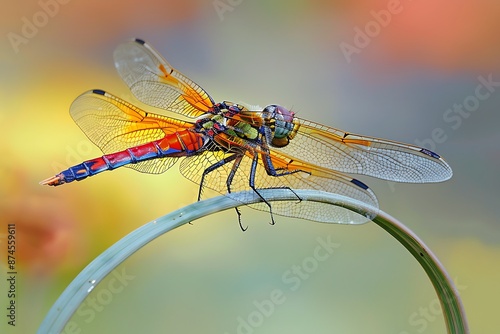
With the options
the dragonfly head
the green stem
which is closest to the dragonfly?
the dragonfly head

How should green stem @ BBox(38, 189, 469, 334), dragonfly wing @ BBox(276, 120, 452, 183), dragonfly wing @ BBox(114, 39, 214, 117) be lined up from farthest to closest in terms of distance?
dragonfly wing @ BBox(114, 39, 214, 117)
dragonfly wing @ BBox(276, 120, 452, 183)
green stem @ BBox(38, 189, 469, 334)

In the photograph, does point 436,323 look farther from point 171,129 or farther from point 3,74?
point 3,74

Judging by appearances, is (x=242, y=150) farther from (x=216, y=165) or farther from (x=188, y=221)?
(x=188, y=221)

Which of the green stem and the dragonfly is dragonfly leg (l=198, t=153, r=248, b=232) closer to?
the dragonfly

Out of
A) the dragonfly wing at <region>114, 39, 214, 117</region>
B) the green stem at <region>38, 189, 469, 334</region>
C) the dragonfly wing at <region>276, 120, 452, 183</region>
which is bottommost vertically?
the green stem at <region>38, 189, 469, 334</region>

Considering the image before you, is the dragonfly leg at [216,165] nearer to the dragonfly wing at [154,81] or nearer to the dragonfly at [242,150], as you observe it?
the dragonfly at [242,150]

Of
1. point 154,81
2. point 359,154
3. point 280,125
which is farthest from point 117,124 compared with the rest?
point 359,154

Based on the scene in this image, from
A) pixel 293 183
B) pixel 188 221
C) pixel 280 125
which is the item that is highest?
pixel 280 125
